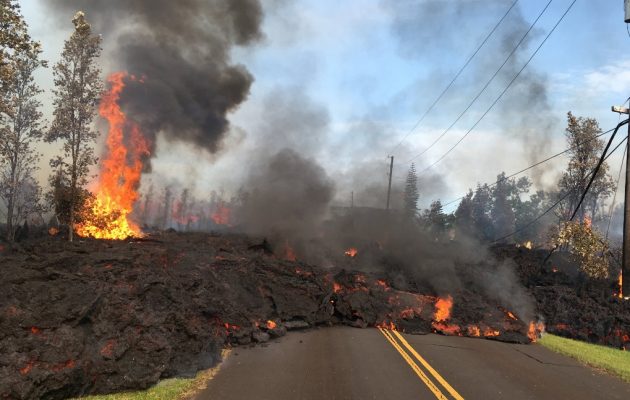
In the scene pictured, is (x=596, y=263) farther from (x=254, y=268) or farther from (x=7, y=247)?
(x=7, y=247)

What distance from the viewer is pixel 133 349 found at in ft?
26.6

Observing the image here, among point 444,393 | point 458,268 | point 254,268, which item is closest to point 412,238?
point 458,268

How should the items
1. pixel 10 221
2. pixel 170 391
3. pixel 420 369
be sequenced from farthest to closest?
pixel 10 221 < pixel 420 369 < pixel 170 391

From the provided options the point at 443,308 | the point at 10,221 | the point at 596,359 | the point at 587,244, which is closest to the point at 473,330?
the point at 443,308

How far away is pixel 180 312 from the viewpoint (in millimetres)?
10336

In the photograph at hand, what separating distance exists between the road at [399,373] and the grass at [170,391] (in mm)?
230

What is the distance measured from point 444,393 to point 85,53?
28.7 meters

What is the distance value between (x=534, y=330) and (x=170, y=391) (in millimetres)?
12921

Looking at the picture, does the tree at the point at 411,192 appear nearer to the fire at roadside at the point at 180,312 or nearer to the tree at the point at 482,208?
the tree at the point at 482,208

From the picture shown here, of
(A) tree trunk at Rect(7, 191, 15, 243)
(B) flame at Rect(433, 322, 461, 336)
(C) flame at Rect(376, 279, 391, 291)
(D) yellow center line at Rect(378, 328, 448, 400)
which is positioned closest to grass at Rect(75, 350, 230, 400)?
(D) yellow center line at Rect(378, 328, 448, 400)

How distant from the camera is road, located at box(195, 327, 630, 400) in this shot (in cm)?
761

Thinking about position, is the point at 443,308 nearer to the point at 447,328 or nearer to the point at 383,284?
the point at 447,328

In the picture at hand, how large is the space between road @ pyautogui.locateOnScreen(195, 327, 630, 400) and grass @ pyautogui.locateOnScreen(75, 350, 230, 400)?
0.23 meters

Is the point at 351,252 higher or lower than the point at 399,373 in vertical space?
lower
